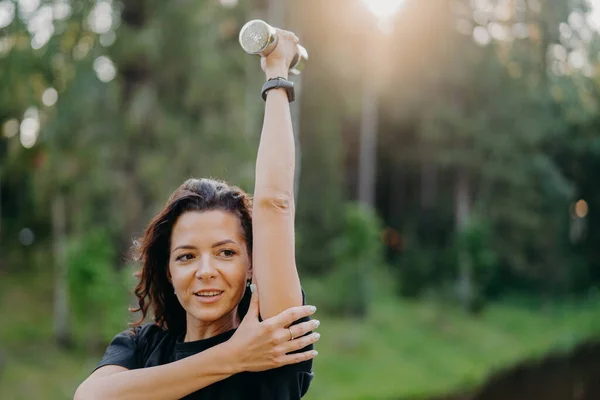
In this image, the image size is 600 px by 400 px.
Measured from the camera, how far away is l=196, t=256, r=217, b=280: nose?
1346mm

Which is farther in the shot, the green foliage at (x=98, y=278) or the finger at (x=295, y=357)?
the green foliage at (x=98, y=278)

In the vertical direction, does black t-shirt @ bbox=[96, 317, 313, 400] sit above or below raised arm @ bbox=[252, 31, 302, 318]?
below

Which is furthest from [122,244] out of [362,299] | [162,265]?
[162,265]

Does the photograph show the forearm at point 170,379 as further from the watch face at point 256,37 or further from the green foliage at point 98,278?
the green foliage at point 98,278

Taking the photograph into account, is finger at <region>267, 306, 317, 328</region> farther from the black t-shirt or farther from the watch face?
the watch face

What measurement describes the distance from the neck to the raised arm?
0.56 ft

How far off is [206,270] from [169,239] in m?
0.18

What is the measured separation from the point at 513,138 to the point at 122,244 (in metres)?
10.2

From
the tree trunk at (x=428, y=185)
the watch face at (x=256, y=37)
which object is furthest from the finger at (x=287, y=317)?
the tree trunk at (x=428, y=185)

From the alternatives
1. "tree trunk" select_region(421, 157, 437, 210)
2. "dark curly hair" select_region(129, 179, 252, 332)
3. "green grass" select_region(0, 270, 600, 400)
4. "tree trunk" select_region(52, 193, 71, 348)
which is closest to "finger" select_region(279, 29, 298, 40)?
"dark curly hair" select_region(129, 179, 252, 332)

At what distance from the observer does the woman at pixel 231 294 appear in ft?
4.24

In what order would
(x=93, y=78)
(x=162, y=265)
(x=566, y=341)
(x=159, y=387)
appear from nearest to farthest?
1. (x=159, y=387)
2. (x=162, y=265)
3. (x=93, y=78)
4. (x=566, y=341)

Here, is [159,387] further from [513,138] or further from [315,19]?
[513,138]

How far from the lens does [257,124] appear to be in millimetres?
11570
